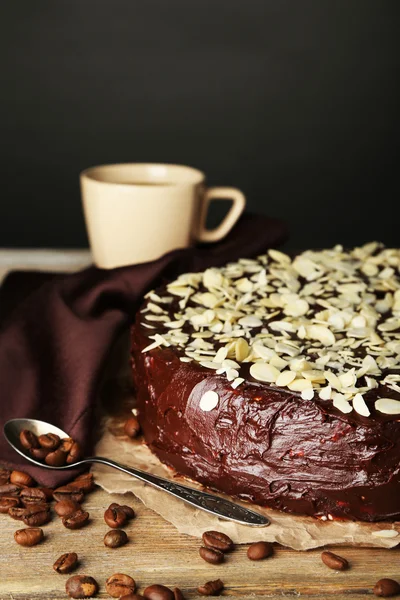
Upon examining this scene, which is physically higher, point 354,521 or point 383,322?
point 383,322

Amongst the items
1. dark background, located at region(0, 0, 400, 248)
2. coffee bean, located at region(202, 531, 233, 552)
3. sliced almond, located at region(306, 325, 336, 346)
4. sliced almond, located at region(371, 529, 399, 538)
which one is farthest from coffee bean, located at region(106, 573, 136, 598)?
dark background, located at region(0, 0, 400, 248)

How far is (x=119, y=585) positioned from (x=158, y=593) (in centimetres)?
5

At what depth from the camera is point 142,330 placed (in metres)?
1.27

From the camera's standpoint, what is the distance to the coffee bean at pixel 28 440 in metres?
1.25

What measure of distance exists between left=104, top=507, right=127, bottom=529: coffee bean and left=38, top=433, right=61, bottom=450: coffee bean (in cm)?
19

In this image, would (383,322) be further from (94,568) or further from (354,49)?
(354,49)

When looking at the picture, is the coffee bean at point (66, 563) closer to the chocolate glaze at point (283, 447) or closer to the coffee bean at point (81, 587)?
the coffee bean at point (81, 587)

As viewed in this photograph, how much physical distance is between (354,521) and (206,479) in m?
0.21

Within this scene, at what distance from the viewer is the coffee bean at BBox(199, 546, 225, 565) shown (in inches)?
39.7

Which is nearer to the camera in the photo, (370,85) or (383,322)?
(383,322)

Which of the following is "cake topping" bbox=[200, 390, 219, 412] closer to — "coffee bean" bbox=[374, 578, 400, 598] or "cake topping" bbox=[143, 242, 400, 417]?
"cake topping" bbox=[143, 242, 400, 417]

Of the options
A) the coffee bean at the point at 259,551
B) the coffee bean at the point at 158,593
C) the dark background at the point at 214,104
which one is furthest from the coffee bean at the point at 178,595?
the dark background at the point at 214,104

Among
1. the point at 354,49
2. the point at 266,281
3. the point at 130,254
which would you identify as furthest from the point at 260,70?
the point at 266,281

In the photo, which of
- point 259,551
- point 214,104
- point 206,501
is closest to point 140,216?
point 206,501
